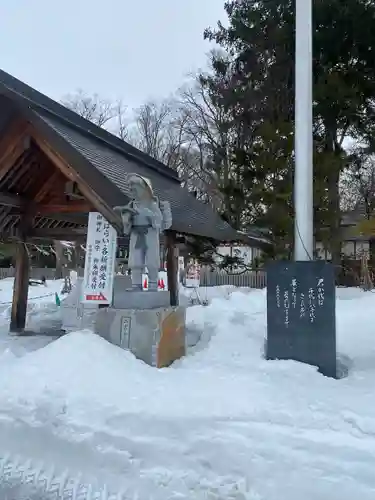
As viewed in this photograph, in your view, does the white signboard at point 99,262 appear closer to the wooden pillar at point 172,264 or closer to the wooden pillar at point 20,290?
the wooden pillar at point 20,290

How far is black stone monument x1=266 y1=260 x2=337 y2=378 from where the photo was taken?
5.89 metres

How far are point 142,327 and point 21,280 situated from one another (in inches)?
165

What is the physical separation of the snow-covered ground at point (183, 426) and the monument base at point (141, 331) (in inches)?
8.6

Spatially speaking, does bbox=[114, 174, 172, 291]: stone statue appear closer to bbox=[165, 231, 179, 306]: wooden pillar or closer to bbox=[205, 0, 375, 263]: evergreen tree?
bbox=[165, 231, 179, 306]: wooden pillar

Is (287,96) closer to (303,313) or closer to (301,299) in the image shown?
(301,299)

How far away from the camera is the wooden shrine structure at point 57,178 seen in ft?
20.9

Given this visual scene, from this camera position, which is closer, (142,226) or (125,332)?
(125,332)

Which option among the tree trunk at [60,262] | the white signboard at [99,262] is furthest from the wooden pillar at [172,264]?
the tree trunk at [60,262]

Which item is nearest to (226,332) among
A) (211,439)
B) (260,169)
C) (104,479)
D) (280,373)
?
(280,373)

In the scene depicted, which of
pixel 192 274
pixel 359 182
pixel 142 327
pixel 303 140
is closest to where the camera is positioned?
pixel 142 327

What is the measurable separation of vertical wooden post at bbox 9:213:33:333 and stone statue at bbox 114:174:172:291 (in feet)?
11.0

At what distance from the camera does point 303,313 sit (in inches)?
237

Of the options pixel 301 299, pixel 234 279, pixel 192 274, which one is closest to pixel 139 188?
pixel 301 299

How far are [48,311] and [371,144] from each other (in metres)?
11.8
